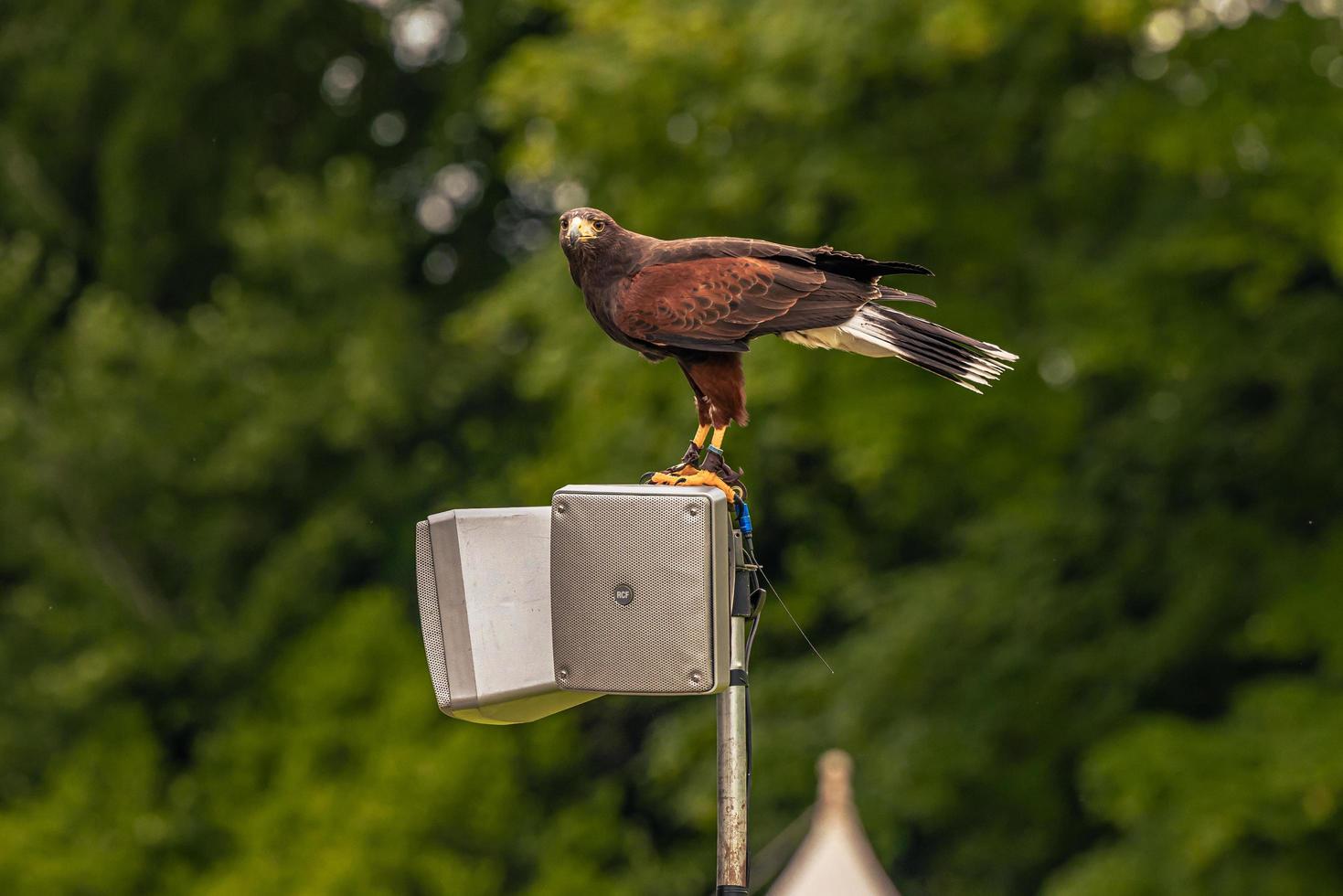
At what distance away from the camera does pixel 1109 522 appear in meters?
9.72

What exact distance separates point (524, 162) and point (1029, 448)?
9.38 ft

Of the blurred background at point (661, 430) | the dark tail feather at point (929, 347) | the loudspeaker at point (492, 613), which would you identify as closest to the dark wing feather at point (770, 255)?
the dark tail feather at point (929, 347)

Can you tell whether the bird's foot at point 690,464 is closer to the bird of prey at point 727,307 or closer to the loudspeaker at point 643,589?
the bird of prey at point 727,307

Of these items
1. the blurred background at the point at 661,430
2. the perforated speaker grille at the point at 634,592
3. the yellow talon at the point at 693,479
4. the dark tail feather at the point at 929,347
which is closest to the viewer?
the perforated speaker grille at the point at 634,592

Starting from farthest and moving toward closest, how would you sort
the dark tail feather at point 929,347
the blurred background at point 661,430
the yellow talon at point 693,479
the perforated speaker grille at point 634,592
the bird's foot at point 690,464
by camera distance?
the blurred background at point 661,430, the dark tail feather at point 929,347, the bird's foot at point 690,464, the yellow talon at point 693,479, the perforated speaker grille at point 634,592

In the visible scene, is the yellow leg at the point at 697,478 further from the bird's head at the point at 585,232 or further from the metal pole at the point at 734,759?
the bird's head at the point at 585,232

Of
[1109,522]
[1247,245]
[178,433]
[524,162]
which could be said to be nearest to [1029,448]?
[1109,522]

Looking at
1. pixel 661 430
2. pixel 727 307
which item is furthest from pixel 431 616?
pixel 661 430

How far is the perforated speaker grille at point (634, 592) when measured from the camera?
10.2 ft

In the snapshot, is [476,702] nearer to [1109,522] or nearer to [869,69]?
[869,69]

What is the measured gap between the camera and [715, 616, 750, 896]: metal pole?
3223mm

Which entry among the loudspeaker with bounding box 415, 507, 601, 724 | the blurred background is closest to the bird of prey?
the loudspeaker with bounding box 415, 507, 601, 724

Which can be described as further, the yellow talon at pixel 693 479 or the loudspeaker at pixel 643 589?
the yellow talon at pixel 693 479

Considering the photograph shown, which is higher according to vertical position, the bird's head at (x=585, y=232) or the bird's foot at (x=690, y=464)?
the bird's head at (x=585, y=232)
